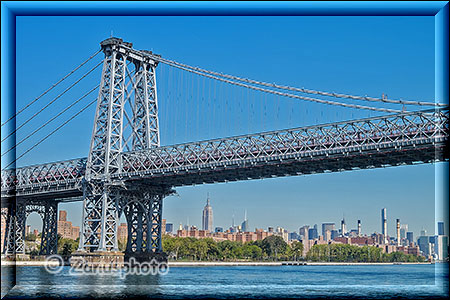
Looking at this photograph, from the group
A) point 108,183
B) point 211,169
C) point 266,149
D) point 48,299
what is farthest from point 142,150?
point 48,299

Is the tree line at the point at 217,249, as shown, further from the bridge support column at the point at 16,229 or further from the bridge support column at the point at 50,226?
the bridge support column at the point at 16,229

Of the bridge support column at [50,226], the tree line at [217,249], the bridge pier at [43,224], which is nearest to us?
the bridge pier at [43,224]

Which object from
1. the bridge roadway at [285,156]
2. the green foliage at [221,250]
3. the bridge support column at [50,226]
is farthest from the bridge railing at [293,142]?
the green foliage at [221,250]

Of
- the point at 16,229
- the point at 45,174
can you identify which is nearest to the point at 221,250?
the point at 16,229

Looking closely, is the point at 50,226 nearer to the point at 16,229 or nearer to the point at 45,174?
the point at 16,229

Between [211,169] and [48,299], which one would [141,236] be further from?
[48,299]

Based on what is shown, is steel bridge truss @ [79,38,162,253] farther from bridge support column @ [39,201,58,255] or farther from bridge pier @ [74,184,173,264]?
bridge support column @ [39,201,58,255]
